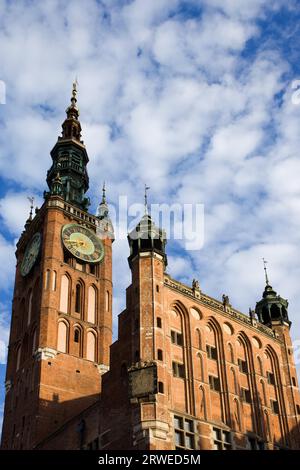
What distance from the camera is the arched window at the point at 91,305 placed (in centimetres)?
6462

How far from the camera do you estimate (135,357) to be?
130 ft

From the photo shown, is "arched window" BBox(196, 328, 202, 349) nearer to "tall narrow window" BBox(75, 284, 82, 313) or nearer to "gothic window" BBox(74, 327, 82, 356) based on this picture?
"gothic window" BBox(74, 327, 82, 356)

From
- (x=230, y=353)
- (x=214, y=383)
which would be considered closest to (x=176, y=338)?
(x=214, y=383)

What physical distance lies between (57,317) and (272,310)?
2082cm

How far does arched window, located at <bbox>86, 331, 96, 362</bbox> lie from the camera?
202 ft

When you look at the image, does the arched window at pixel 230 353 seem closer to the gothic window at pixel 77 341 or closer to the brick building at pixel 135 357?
the brick building at pixel 135 357

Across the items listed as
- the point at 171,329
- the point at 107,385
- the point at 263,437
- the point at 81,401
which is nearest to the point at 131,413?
the point at 107,385

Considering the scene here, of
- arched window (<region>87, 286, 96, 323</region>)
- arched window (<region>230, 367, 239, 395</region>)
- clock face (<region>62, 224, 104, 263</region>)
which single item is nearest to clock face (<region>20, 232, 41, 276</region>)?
clock face (<region>62, 224, 104, 263</region>)

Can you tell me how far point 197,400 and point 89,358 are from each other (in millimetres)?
22816

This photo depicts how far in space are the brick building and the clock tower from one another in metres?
0.12

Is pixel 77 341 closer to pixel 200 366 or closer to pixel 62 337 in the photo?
pixel 62 337

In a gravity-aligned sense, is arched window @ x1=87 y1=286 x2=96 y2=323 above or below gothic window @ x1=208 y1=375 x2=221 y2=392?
above
